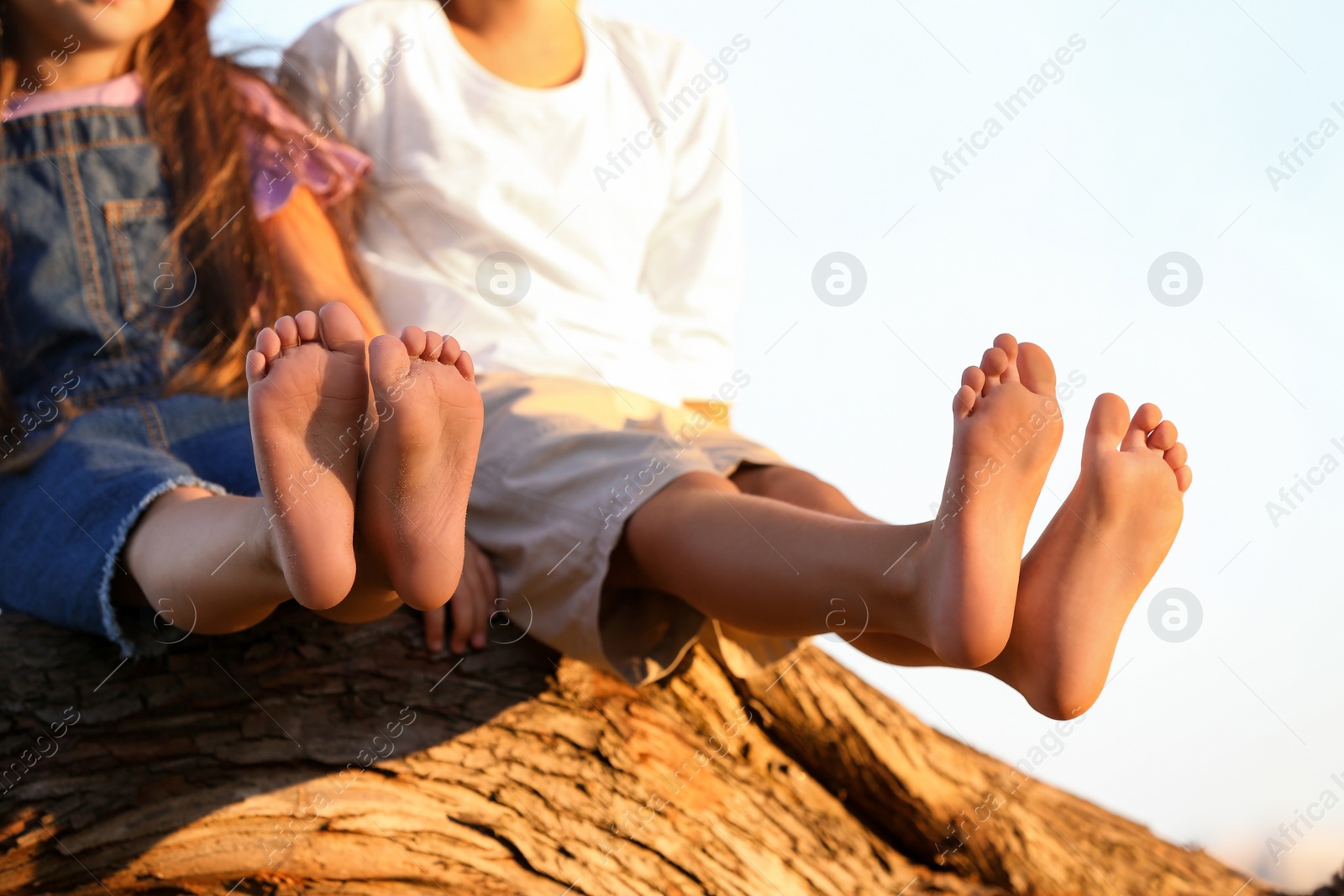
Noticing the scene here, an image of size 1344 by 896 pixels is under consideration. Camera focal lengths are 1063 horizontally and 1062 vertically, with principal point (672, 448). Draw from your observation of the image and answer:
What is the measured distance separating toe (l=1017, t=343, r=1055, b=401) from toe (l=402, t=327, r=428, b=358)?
1.74ft

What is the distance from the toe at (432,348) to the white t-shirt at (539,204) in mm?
663

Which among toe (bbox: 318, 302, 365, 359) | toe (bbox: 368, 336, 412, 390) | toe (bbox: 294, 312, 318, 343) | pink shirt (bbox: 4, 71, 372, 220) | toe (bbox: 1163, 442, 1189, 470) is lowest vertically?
pink shirt (bbox: 4, 71, 372, 220)

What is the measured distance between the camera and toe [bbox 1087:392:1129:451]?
1006 mm

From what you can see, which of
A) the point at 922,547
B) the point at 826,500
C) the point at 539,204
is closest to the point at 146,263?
the point at 539,204

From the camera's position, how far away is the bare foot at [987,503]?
2.88ft

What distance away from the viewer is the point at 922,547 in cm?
93

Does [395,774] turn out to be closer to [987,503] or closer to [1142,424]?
[987,503]

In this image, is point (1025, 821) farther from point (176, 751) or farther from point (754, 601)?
point (176, 751)

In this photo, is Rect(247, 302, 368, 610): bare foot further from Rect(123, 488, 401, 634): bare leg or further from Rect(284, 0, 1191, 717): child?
Rect(284, 0, 1191, 717): child

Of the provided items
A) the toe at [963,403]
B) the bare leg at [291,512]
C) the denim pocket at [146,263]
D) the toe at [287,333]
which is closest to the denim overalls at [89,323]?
the denim pocket at [146,263]

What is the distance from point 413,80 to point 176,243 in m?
0.46

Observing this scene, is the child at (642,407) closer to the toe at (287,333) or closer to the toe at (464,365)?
the toe at (464,365)

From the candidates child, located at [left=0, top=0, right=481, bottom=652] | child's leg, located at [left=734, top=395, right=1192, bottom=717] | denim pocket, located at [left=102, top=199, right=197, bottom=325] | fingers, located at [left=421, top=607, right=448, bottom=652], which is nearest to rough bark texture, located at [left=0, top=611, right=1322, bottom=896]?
fingers, located at [left=421, top=607, right=448, bottom=652]

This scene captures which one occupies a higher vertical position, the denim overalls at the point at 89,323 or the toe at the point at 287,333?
the toe at the point at 287,333
